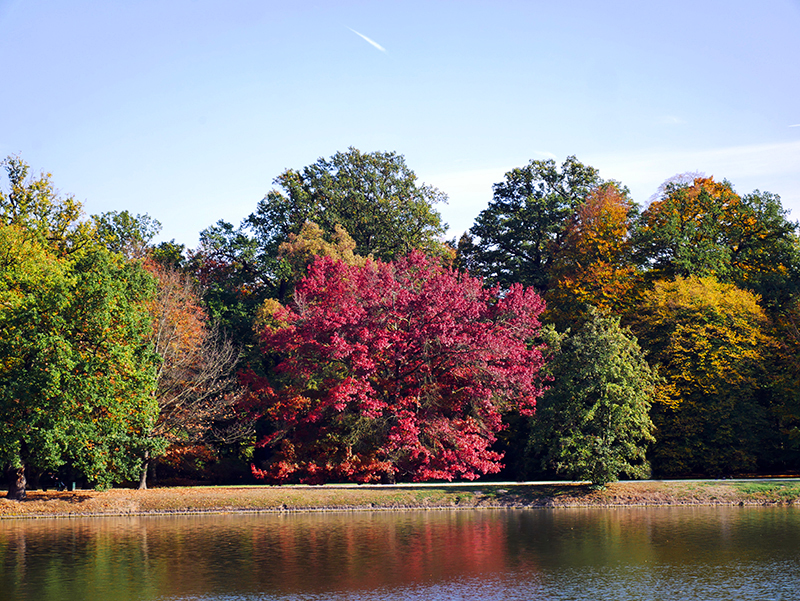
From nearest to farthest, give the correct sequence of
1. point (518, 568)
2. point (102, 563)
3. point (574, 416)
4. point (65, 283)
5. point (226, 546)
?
point (518, 568)
point (102, 563)
point (226, 546)
point (65, 283)
point (574, 416)

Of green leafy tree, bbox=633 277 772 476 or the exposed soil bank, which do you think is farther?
green leafy tree, bbox=633 277 772 476

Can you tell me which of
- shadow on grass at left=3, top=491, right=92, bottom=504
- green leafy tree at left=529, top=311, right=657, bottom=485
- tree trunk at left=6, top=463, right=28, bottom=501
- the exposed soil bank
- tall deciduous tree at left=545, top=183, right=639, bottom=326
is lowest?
the exposed soil bank

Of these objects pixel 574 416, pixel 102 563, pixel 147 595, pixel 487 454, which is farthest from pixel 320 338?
pixel 147 595

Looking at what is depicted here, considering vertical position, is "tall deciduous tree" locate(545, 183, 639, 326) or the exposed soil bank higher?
"tall deciduous tree" locate(545, 183, 639, 326)

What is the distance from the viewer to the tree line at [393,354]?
1462 inches

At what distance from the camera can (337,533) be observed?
94.7ft

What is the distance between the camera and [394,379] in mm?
44594

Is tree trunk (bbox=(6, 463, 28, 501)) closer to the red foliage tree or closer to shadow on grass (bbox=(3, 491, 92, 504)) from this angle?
shadow on grass (bbox=(3, 491, 92, 504))

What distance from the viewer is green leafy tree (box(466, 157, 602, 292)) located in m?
66.0

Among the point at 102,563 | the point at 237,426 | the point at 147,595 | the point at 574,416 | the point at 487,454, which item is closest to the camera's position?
the point at 147,595

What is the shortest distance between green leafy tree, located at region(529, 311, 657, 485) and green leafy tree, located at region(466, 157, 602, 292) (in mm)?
23727

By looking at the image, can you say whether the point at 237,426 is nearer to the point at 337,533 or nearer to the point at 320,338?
the point at 320,338

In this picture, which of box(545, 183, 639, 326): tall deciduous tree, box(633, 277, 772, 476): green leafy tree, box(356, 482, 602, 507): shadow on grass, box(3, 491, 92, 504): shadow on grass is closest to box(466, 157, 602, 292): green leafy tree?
box(545, 183, 639, 326): tall deciduous tree

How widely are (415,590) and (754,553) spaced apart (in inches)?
436
